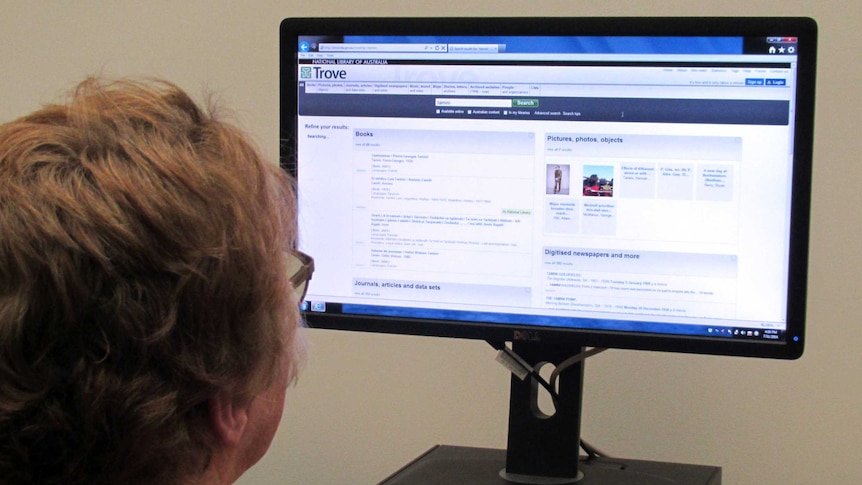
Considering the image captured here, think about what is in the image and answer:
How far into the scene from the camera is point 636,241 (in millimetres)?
958

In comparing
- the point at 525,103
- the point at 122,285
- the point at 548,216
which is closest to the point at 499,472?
the point at 548,216

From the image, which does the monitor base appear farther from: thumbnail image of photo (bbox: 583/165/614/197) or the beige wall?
thumbnail image of photo (bbox: 583/165/614/197)

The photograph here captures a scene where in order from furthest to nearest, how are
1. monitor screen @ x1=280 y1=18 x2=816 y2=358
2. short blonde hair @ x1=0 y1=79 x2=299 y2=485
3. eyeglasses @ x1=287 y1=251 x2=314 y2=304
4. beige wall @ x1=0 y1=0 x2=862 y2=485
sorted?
beige wall @ x1=0 y1=0 x2=862 y2=485 → monitor screen @ x1=280 y1=18 x2=816 y2=358 → eyeglasses @ x1=287 y1=251 x2=314 y2=304 → short blonde hair @ x1=0 y1=79 x2=299 y2=485

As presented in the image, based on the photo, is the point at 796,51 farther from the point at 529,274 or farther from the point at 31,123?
the point at 31,123

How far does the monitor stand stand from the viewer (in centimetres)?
103

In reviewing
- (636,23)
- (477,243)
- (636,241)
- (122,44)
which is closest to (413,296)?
(477,243)

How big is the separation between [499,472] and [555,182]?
0.32 metres

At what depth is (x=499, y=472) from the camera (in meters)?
1.05

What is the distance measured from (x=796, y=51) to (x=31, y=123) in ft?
2.21

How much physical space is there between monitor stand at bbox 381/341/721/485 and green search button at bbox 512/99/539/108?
248 mm

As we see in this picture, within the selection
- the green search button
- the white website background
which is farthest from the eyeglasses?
the green search button

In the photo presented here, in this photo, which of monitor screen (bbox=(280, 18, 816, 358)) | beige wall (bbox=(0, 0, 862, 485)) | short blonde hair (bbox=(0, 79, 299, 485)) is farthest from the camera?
beige wall (bbox=(0, 0, 862, 485))

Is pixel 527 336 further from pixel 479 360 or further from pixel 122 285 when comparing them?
pixel 122 285

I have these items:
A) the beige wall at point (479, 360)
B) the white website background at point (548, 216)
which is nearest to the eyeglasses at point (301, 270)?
the white website background at point (548, 216)
